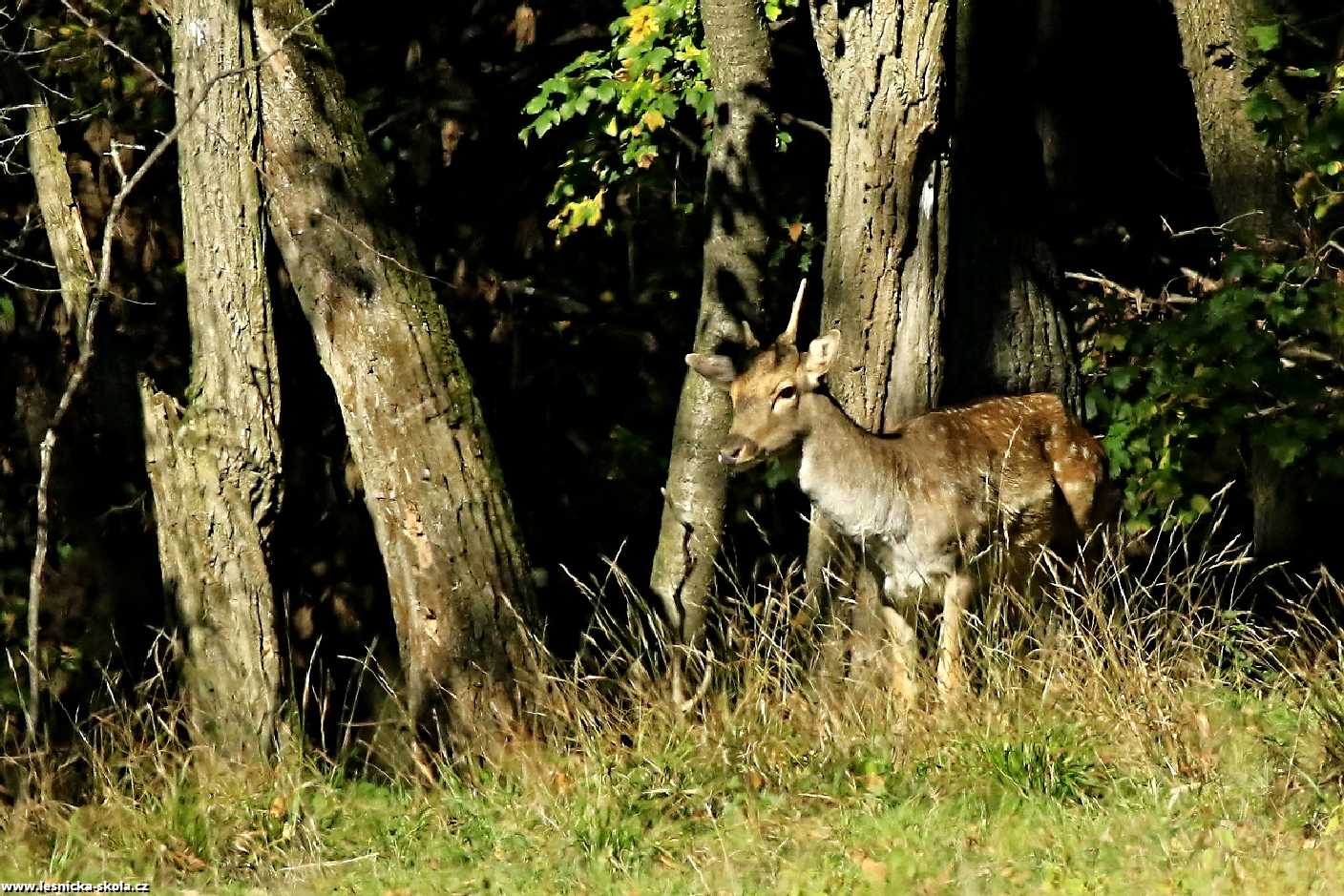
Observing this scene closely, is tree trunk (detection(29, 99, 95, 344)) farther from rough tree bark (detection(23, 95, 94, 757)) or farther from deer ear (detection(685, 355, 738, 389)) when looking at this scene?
deer ear (detection(685, 355, 738, 389))

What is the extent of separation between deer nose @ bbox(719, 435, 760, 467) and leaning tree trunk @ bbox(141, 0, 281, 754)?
221 cm

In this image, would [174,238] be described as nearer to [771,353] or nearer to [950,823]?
[771,353]

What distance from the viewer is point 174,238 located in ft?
42.1

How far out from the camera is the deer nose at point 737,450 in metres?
9.40

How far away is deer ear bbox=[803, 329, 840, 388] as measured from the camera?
932cm

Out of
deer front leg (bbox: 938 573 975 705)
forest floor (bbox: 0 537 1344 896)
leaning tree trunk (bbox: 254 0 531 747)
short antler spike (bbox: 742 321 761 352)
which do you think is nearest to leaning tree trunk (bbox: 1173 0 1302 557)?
deer front leg (bbox: 938 573 975 705)

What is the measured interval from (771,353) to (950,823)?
3291 millimetres

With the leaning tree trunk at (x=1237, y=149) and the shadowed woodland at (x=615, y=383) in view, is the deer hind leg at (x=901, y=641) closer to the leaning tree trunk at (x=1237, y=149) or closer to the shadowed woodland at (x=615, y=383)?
the shadowed woodland at (x=615, y=383)

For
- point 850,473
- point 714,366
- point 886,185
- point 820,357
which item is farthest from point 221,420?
point 886,185

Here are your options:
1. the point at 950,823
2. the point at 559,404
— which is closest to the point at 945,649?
the point at 950,823

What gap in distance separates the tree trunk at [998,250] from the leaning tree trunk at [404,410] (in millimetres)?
3047

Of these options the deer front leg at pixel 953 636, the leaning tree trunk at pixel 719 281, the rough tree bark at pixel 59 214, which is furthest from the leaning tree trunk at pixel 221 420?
the deer front leg at pixel 953 636

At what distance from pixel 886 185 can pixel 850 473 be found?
4.74 feet

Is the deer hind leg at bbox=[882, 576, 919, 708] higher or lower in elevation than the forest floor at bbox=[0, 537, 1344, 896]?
higher
